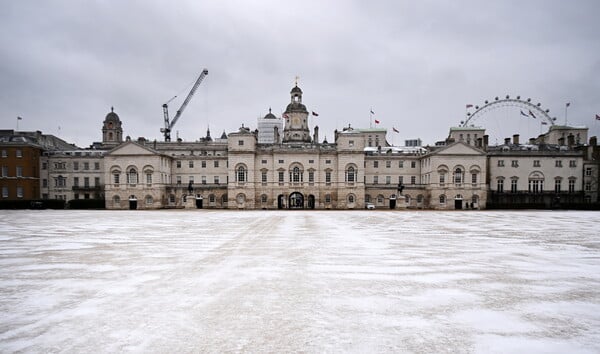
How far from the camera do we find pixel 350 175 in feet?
225

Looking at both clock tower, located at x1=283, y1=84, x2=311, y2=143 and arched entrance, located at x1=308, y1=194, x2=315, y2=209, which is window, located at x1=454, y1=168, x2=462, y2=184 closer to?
arched entrance, located at x1=308, y1=194, x2=315, y2=209

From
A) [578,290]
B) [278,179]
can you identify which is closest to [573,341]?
[578,290]

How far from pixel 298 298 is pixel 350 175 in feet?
190

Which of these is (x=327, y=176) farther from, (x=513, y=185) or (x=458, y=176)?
(x=513, y=185)

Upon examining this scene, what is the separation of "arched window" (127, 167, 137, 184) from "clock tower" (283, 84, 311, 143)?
2806 centimetres

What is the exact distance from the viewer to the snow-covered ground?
8.50 meters

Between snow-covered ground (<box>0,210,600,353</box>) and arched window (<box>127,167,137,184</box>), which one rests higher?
arched window (<box>127,167,137,184</box>)

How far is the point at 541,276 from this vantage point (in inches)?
568

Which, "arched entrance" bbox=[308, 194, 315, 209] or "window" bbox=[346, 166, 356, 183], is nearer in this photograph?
"window" bbox=[346, 166, 356, 183]

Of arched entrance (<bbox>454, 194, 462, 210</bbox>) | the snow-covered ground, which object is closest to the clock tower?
arched entrance (<bbox>454, 194, 462, 210</bbox>)

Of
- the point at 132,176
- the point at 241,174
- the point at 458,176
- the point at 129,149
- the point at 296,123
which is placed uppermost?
the point at 296,123

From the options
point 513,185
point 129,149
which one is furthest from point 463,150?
point 129,149

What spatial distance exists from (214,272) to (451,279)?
8.40 meters

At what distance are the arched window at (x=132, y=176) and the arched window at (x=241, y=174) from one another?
17.1 meters
